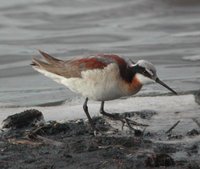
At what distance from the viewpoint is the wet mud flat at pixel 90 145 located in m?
7.43

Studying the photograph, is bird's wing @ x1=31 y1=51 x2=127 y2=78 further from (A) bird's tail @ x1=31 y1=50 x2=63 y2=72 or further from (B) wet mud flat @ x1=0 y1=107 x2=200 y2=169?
(B) wet mud flat @ x1=0 y1=107 x2=200 y2=169

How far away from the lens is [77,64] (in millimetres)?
9273

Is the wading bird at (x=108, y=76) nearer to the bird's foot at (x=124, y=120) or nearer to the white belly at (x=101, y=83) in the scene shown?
the white belly at (x=101, y=83)

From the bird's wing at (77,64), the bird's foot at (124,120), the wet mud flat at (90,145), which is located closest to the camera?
the wet mud flat at (90,145)

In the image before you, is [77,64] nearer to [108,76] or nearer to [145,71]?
[108,76]

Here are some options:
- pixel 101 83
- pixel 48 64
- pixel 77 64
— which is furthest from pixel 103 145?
pixel 48 64

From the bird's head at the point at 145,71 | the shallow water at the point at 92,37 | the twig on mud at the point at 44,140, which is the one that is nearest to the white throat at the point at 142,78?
the bird's head at the point at 145,71

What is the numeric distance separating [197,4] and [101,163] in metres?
13.2

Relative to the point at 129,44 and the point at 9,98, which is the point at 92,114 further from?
the point at 129,44

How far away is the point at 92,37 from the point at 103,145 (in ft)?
28.5

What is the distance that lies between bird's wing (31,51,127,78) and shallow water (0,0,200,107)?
2.00 m

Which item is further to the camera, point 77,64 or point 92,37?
point 92,37

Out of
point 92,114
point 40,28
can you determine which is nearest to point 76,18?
point 40,28

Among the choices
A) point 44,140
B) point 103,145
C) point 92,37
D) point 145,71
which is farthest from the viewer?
point 92,37
